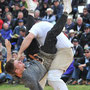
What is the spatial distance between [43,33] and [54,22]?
8.52m

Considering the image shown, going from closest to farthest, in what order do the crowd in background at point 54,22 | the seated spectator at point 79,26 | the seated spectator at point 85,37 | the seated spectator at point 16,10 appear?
the crowd in background at point 54,22 < the seated spectator at point 85,37 < the seated spectator at point 79,26 < the seated spectator at point 16,10

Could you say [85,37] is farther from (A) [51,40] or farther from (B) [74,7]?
(A) [51,40]

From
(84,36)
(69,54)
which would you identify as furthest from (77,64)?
(69,54)

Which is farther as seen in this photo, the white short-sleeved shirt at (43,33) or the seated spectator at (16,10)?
the seated spectator at (16,10)

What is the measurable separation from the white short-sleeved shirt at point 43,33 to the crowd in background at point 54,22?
7.64 ft

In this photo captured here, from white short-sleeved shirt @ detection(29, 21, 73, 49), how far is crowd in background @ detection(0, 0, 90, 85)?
2.33 meters

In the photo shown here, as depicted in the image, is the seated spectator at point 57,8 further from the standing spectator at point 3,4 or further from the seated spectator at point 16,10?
the standing spectator at point 3,4

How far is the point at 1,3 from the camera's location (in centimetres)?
→ 1836

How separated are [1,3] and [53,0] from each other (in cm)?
259

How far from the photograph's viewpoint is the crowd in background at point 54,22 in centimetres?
1152

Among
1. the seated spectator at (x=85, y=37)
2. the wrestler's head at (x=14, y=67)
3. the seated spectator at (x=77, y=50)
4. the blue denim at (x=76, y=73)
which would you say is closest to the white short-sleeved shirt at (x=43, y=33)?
the wrestler's head at (x=14, y=67)

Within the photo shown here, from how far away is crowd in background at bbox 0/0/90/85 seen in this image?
1152 centimetres

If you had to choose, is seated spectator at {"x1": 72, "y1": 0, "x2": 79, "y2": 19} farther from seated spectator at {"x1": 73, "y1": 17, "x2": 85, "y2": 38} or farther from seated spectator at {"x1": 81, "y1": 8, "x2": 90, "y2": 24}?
seated spectator at {"x1": 73, "y1": 17, "x2": 85, "y2": 38}

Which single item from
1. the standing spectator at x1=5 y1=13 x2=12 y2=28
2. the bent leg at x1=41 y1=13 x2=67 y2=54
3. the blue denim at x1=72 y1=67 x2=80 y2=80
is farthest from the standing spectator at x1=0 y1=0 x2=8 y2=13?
the bent leg at x1=41 y1=13 x2=67 y2=54
